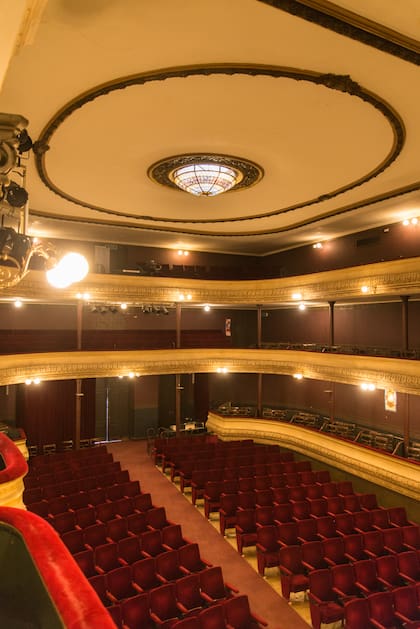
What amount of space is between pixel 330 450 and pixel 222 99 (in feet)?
37.9

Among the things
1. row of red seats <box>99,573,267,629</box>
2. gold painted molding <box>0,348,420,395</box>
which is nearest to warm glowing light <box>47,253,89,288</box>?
row of red seats <box>99,573,267,629</box>

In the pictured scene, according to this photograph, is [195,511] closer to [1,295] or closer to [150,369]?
[150,369]

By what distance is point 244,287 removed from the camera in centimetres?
1830

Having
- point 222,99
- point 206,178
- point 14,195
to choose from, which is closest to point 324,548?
point 14,195

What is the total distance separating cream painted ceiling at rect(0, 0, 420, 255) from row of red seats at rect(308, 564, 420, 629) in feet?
25.6

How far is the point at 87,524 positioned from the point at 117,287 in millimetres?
9266

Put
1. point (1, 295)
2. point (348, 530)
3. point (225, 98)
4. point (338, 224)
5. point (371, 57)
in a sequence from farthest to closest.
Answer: point (338, 224) → point (1, 295) → point (348, 530) → point (225, 98) → point (371, 57)

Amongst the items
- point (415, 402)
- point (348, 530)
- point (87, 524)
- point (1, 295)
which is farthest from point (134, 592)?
point (415, 402)

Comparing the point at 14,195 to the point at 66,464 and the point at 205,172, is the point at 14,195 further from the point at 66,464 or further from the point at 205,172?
the point at 66,464

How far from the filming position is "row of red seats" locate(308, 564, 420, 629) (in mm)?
6684

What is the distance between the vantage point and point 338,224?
16531mm

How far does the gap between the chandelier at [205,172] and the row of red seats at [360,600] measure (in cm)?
857

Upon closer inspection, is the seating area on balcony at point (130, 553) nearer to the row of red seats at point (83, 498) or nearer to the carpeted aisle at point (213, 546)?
the row of red seats at point (83, 498)

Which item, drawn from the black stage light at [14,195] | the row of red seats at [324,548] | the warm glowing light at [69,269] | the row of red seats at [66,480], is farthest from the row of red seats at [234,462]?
the black stage light at [14,195]
